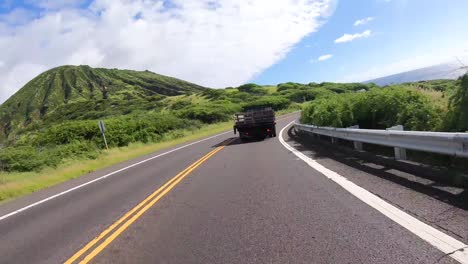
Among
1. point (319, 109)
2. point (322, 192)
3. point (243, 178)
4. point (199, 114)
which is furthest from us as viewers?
point (199, 114)

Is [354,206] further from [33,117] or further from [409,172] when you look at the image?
[33,117]

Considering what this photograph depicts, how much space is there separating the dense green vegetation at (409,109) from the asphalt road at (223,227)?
2.19m

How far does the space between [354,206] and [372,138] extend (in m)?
4.54

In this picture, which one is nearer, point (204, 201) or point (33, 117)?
point (204, 201)

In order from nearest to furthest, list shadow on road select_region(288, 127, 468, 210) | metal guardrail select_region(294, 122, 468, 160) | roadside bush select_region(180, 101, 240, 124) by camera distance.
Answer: shadow on road select_region(288, 127, 468, 210)
metal guardrail select_region(294, 122, 468, 160)
roadside bush select_region(180, 101, 240, 124)

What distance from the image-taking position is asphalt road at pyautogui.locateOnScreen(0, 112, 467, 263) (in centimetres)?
460

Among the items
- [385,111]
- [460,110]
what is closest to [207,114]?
[385,111]

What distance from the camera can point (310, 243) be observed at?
4.82 metres

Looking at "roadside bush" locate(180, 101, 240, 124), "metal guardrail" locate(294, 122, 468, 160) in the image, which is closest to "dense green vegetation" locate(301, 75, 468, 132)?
"metal guardrail" locate(294, 122, 468, 160)

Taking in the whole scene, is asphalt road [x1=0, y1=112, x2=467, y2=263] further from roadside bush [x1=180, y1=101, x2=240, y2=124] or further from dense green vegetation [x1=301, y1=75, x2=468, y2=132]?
roadside bush [x1=180, y1=101, x2=240, y2=124]

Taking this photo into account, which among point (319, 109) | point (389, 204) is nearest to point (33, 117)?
point (319, 109)

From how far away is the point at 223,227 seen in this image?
5.97 metres

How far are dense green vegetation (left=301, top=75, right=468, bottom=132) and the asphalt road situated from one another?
2.19 m

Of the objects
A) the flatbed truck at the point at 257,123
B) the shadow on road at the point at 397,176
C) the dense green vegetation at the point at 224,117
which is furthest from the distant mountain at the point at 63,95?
the shadow on road at the point at 397,176
